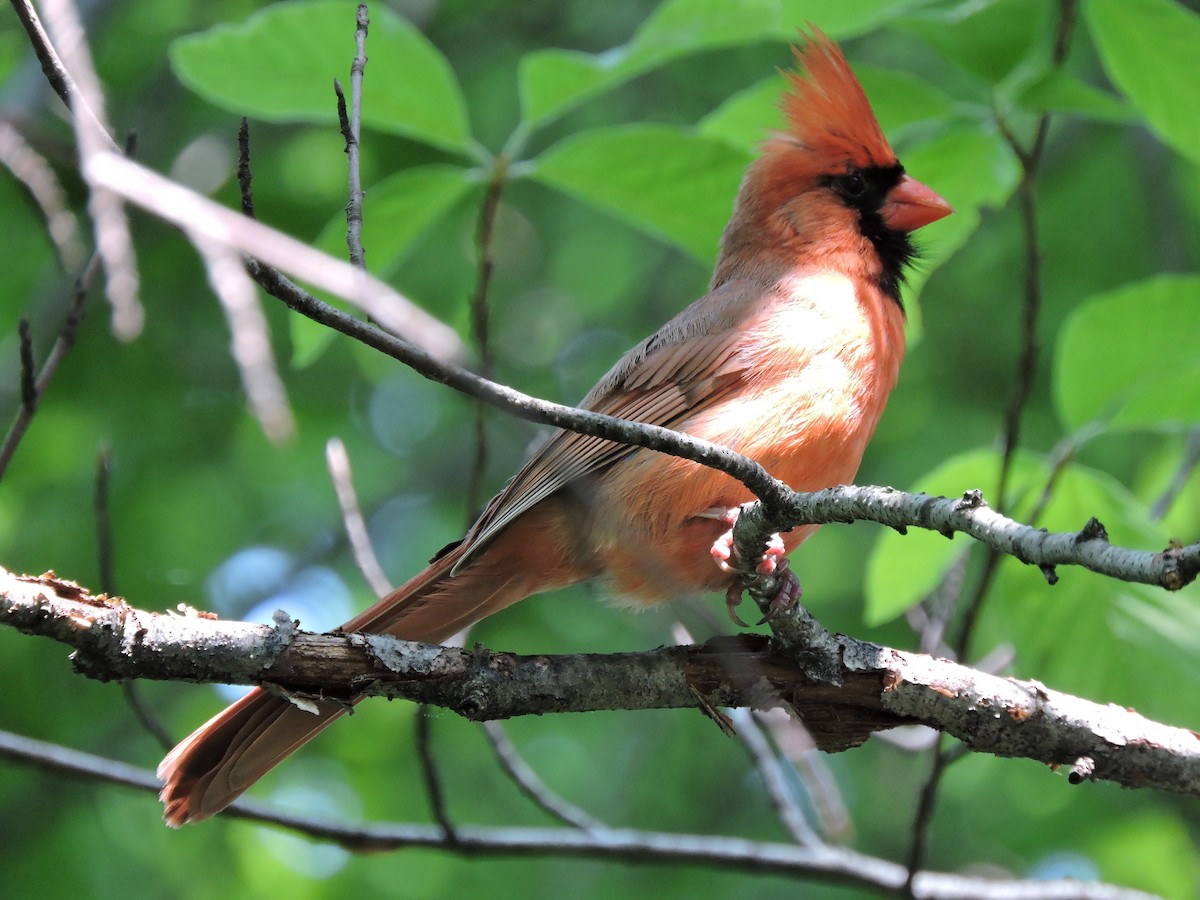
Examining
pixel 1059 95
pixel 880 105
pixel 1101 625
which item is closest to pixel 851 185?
pixel 880 105

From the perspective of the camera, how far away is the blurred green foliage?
4148 millimetres

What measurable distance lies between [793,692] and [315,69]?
6.11ft

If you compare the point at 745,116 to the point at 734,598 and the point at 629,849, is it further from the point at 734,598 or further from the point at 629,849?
the point at 629,849

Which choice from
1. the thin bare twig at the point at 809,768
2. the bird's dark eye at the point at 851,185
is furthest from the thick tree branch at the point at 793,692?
the bird's dark eye at the point at 851,185

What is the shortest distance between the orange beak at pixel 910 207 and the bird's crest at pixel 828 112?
0.11m

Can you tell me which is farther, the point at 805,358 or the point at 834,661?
the point at 805,358

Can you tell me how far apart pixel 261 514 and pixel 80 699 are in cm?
112

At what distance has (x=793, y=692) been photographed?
2.63 metres

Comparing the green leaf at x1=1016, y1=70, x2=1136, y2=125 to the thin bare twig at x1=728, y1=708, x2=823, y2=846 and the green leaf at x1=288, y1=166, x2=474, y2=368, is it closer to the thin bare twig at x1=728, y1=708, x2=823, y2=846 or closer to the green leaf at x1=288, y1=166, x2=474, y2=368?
the green leaf at x1=288, y1=166, x2=474, y2=368

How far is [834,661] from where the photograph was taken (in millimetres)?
2572

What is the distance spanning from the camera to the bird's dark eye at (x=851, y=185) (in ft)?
12.5

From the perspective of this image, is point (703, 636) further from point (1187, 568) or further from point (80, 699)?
point (80, 699)

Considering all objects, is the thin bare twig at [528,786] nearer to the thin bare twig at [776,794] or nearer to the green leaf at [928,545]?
the thin bare twig at [776,794]

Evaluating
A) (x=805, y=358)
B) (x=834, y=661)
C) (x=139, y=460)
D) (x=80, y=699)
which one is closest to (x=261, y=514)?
(x=139, y=460)
